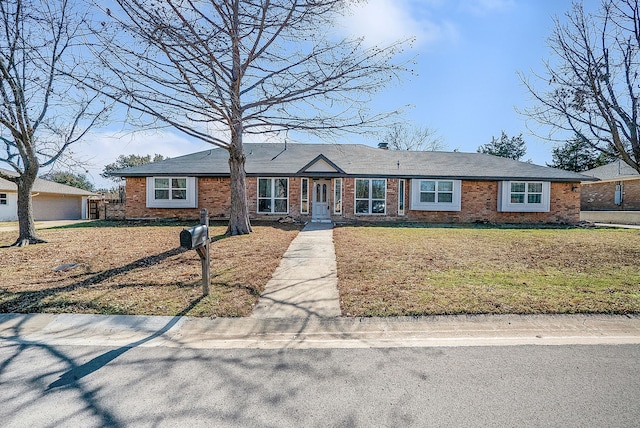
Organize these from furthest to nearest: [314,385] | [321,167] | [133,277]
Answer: [321,167], [133,277], [314,385]

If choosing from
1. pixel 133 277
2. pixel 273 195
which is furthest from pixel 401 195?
pixel 133 277

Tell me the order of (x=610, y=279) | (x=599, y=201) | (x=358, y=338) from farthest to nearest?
(x=599, y=201), (x=610, y=279), (x=358, y=338)

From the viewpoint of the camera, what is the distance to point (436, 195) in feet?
56.5

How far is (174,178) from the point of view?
55.6 ft

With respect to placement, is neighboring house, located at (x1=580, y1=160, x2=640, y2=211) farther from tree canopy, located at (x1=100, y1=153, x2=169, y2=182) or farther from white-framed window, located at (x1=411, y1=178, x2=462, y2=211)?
tree canopy, located at (x1=100, y1=153, x2=169, y2=182)

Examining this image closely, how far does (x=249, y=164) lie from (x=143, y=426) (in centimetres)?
1638

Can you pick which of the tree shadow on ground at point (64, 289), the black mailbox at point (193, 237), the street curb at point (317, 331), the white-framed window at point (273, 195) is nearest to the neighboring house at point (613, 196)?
the white-framed window at point (273, 195)

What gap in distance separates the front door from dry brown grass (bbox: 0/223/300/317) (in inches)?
299

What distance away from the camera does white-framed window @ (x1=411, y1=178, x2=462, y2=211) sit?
17109mm

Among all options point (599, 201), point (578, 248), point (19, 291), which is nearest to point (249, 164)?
point (19, 291)

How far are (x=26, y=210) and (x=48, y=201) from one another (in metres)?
20.3

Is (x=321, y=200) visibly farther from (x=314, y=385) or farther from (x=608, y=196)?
(x=608, y=196)

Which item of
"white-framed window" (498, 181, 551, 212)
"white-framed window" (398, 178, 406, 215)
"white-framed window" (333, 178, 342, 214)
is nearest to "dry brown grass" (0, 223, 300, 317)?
"white-framed window" (333, 178, 342, 214)

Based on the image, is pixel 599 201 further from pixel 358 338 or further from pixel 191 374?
pixel 191 374
